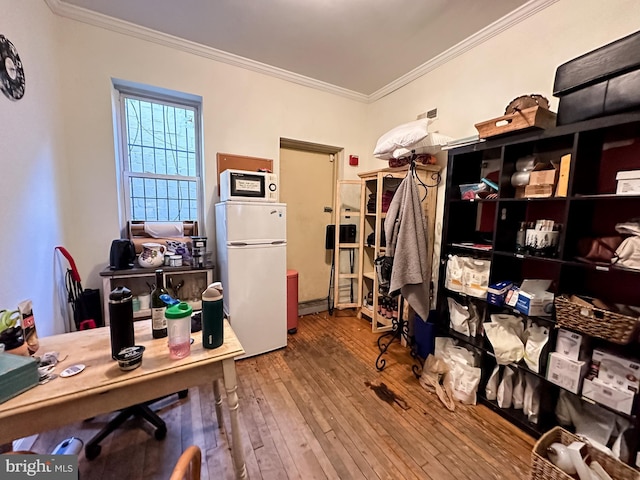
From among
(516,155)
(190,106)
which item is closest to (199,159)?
(190,106)

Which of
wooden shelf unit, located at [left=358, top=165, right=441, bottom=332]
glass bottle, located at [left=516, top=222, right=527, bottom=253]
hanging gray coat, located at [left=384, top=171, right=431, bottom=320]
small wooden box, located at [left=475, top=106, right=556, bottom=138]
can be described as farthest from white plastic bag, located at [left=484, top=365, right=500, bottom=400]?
small wooden box, located at [left=475, top=106, right=556, bottom=138]

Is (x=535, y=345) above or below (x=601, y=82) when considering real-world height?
below

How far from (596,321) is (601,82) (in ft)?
3.91

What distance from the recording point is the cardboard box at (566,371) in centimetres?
139

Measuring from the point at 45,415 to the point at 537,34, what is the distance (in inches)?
131

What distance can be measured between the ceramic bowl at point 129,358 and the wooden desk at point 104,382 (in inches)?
0.8

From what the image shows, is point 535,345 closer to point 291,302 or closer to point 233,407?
point 233,407

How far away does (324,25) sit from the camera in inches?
83.7

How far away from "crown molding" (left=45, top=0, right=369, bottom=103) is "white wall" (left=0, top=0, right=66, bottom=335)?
0.46 ft

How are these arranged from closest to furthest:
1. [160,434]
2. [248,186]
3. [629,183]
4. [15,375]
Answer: [15,375] → [629,183] → [160,434] → [248,186]

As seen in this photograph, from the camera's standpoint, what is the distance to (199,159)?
275 cm

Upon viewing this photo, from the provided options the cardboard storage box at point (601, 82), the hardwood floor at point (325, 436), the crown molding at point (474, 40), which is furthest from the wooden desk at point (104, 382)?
the crown molding at point (474, 40)

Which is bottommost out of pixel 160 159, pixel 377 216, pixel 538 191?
pixel 377 216

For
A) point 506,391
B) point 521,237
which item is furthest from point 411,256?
point 506,391
